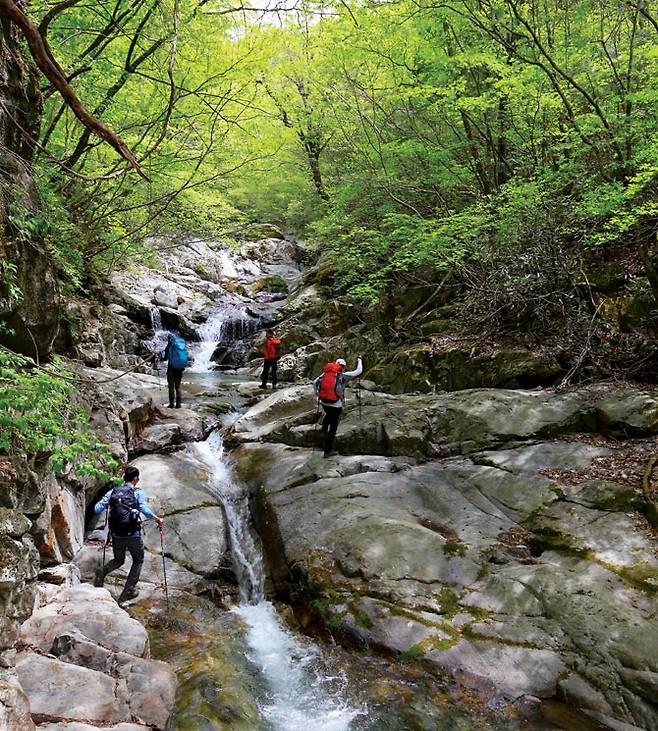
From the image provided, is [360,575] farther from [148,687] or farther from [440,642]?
[148,687]

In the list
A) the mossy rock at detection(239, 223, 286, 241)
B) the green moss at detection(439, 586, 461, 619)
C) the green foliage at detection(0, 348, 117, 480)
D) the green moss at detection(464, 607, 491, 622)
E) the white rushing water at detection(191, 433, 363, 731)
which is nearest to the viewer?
the green foliage at detection(0, 348, 117, 480)

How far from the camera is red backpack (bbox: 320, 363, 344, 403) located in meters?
8.91

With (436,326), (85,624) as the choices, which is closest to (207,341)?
(436,326)

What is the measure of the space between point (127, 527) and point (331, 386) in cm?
418

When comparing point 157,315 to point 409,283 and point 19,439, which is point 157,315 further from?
point 19,439

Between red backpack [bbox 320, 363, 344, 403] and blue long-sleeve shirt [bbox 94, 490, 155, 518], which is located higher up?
red backpack [bbox 320, 363, 344, 403]

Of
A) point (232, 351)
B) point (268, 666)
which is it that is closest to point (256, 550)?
point (268, 666)

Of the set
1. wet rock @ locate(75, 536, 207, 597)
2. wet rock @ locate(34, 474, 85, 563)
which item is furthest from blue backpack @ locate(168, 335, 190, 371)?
wet rock @ locate(75, 536, 207, 597)

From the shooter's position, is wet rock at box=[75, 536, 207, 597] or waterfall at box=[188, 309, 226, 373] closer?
wet rock at box=[75, 536, 207, 597]

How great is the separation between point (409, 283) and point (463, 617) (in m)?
12.0

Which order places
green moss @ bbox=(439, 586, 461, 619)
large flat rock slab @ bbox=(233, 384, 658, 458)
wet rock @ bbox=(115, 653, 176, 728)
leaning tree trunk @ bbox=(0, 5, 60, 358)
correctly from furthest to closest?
large flat rock slab @ bbox=(233, 384, 658, 458), green moss @ bbox=(439, 586, 461, 619), leaning tree trunk @ bbox=(0, 5, 60, 358), wet rock @ bbox=(115, 653, 176, 728)

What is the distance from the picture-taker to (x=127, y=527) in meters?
6.42

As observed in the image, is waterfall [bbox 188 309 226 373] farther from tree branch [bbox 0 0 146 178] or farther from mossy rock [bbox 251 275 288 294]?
tree branch [bbox 0 0 146 178]

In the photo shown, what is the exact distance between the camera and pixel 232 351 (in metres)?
20.3
